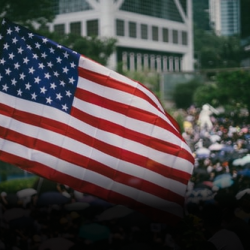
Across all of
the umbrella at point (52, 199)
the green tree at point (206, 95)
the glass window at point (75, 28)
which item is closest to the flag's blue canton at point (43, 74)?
the umbrella at point (52, 199)

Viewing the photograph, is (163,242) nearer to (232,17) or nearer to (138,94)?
(138,94)

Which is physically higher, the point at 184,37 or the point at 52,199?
the point at 52,199

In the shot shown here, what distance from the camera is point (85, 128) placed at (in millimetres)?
4109

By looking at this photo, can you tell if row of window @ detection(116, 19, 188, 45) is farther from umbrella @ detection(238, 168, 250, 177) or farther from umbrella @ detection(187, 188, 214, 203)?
umbrella @ detection(187, 188, 214, 203)

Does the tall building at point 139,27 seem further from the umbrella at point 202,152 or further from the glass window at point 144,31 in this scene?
the umbrella at point 202,152

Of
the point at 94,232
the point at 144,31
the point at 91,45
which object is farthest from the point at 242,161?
the point at 144,31

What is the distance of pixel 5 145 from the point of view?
409 cm

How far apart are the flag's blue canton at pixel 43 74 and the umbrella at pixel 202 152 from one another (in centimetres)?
986

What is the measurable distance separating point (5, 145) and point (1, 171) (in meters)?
13.3

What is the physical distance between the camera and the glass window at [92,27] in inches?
906

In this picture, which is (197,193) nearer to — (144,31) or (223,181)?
(223,181)

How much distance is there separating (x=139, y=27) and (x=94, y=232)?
18.6 metres

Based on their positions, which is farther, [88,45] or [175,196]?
[88,45]

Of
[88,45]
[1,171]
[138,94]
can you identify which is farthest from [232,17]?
[138,94]
